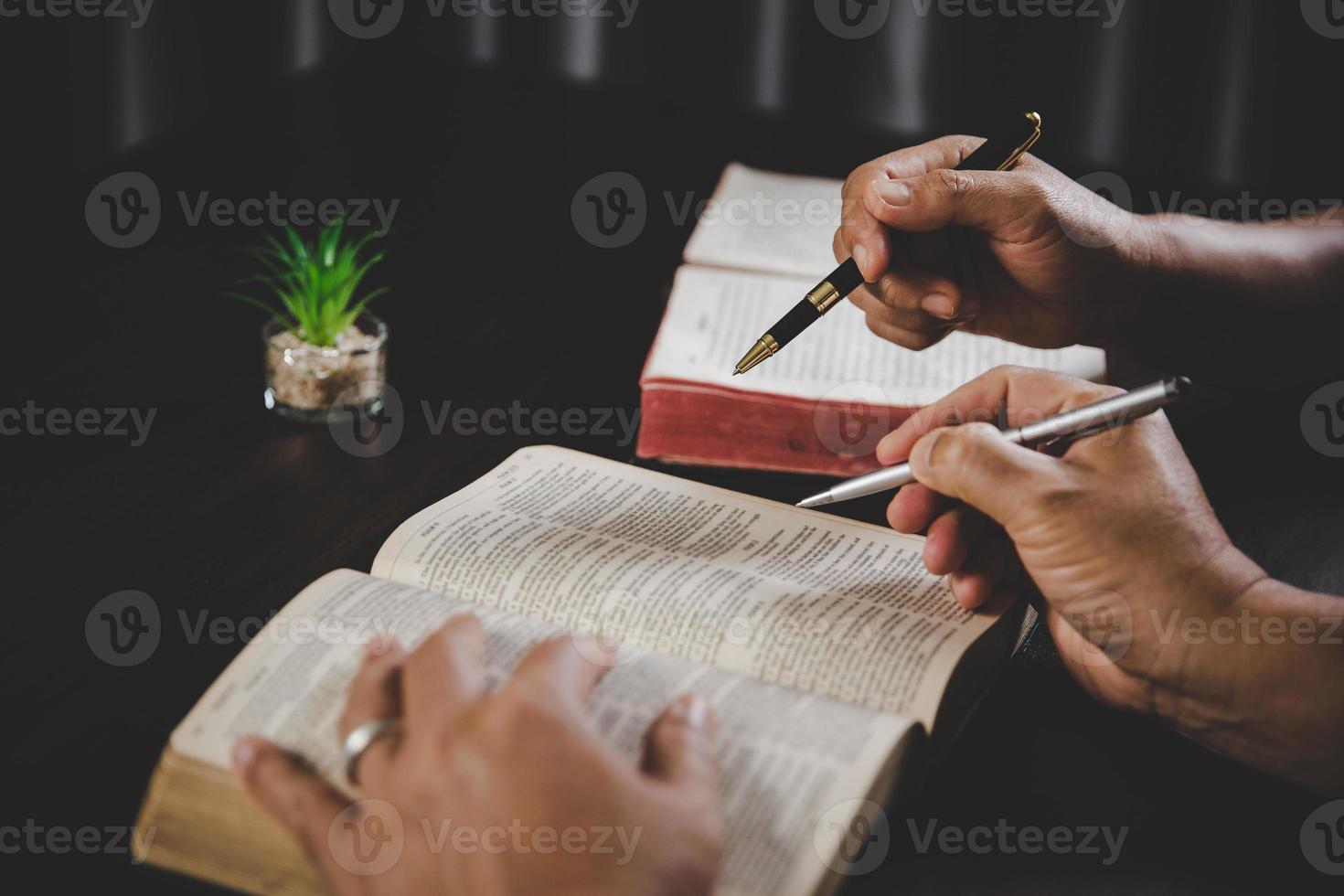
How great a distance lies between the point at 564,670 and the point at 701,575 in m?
0.17

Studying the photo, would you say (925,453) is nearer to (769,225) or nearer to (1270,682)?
(1270,682)

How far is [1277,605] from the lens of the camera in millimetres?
720

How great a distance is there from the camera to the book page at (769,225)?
1271 millimetres

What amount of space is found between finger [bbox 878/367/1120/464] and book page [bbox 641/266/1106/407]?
0.10m

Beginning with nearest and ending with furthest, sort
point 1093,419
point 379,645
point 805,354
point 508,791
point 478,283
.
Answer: point 508,791, point 379,645, point 1093,419, point 805,354, point 478,283

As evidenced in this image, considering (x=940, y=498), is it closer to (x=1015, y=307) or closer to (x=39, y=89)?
(x=1015, y=307)

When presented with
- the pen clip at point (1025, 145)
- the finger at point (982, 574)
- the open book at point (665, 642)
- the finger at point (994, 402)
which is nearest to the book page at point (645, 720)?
the open book at point (665, 642)

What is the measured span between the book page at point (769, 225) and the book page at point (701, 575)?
0.44 m

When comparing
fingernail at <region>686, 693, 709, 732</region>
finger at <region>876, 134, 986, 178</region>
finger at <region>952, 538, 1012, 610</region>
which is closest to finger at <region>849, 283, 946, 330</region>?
finger at <region>876, 134, 986, 178</region>

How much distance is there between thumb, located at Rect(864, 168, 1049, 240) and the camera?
0.98m

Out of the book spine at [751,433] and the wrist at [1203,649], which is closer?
the wrist at [1203,649]

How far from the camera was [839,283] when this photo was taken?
1012 mm

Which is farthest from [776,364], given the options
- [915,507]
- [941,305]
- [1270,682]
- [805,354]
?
[1270,682]

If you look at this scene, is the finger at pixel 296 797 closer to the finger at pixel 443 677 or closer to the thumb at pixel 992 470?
the finger at pixel 443 677
